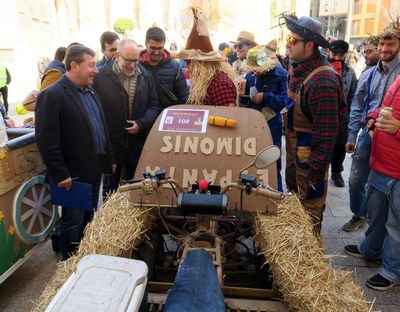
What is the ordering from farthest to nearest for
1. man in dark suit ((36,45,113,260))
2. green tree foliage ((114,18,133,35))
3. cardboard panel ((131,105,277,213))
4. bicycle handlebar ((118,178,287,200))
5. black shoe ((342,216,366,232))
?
green tree foliage ((114,18,133,35))
black shoe ((342,216,366,232))
man in dark suit ((36,45,113,260))
cardboard panel ((131,105,277,213))
bicycle handlebar ((118,178,287,200))

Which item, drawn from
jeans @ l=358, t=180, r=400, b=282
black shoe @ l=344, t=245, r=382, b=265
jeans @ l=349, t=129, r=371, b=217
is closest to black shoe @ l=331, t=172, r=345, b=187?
jeans @ l=349, t=129, r=371, b=217

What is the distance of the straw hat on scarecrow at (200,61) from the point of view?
3.86 m

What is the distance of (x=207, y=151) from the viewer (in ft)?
9.04

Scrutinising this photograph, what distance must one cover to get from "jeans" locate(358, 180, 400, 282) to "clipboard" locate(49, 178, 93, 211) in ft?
8.40

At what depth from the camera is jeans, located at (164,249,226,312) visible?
4.44 ft

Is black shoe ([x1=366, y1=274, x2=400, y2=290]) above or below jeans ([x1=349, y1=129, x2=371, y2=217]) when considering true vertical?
below

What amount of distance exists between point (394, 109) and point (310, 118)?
641mm

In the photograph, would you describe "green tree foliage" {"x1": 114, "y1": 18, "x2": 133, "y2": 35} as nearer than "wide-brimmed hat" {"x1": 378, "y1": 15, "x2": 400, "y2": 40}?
No

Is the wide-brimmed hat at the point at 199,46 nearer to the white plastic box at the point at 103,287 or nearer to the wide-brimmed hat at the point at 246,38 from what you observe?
the wide-brimmed hat at the point at 246,38

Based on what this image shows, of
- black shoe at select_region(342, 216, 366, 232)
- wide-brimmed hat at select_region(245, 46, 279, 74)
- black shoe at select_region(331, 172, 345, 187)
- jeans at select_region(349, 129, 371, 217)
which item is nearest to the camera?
jeans at select_region(349, 129, 371, 217)

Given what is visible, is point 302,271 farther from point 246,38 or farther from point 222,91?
point 246,38

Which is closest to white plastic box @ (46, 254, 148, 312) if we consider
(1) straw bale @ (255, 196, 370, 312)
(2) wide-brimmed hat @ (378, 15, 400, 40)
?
(1) straw bale @ (255, 196, 370, 312)

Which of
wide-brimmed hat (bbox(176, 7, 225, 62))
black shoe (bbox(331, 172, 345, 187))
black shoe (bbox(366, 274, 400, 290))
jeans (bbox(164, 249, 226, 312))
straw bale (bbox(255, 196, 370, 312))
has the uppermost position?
wide-brimmed hat (bbox(176, 7, 225, 62))

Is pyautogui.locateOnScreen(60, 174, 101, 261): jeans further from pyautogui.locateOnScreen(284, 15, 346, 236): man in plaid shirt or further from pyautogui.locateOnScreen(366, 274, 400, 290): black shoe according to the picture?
pyautogui.locateOnScreen(366, 274, 400, 290): black shoe
